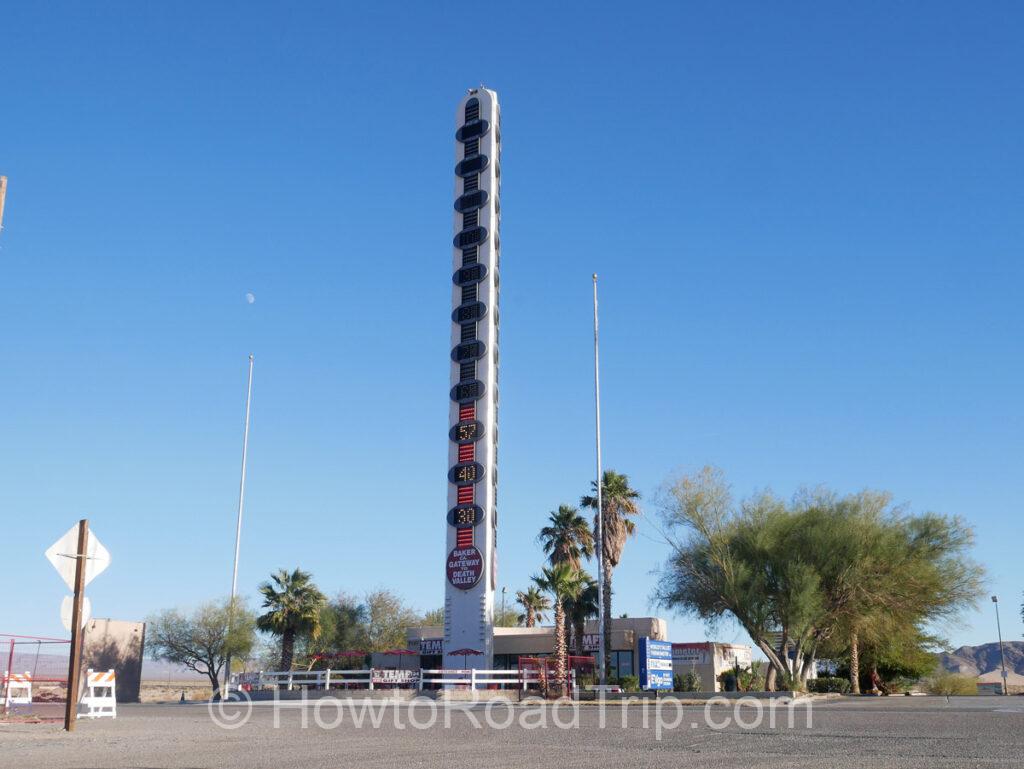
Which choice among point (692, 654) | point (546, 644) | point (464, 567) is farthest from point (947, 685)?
point (464, 567)

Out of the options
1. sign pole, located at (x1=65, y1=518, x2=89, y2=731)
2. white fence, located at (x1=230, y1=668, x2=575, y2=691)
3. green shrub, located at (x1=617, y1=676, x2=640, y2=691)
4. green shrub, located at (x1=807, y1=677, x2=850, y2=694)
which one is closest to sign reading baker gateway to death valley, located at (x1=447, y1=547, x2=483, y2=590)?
white fence, located at (x1=230, y1=668, x2=575, y2=691)

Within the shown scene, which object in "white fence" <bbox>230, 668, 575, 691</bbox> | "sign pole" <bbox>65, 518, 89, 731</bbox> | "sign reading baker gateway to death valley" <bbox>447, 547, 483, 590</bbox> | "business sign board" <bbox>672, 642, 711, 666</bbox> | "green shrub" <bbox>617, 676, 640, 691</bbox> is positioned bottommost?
"green shrub" <bbox>617, 676, 640, 691</bbox>

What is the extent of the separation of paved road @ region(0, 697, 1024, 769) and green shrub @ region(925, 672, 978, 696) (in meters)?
34.5

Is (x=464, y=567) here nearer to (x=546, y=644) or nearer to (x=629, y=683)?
(x=629, y=683)

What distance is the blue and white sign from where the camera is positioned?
3469 cm

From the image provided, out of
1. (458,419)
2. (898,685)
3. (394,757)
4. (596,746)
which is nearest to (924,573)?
(898,685)

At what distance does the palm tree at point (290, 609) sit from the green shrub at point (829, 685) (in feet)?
90.4

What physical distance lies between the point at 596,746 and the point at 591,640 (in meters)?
45.1

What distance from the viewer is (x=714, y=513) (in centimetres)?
4206

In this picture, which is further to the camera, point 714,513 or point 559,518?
point 559,518

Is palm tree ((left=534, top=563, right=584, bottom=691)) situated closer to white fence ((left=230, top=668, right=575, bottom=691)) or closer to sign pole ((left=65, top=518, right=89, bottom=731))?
white fence ((left=230, top=668, right=575, bottom=691))

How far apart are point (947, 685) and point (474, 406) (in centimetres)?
3093

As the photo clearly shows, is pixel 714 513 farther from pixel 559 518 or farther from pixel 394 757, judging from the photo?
pixel 394 757

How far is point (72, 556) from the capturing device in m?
16.1
